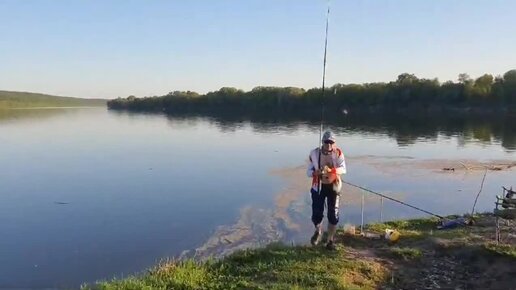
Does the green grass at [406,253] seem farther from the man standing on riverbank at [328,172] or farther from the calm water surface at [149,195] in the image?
the calm water surface at [149,195]

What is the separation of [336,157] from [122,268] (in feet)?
20.2

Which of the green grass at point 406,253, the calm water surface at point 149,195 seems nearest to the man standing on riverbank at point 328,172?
the green grass at point 406,253

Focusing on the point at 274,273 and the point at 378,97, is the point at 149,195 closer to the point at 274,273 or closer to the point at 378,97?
the point at 274,273

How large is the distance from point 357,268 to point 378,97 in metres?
98.4

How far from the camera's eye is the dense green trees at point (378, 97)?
90.6 meters

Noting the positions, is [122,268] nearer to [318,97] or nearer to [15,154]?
[15,154]

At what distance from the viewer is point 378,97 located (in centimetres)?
10275

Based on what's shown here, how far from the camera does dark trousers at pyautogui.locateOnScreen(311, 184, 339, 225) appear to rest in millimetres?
8836

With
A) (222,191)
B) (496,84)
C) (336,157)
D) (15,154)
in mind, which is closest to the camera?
(336,157)

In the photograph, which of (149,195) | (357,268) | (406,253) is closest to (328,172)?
(357,268)

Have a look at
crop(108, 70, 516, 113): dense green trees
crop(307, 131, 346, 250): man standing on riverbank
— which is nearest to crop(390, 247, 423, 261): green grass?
crop(307, 131, 346, 250): man standing on riverbank

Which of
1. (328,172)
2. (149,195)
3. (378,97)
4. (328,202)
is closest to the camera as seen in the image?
(328,172)

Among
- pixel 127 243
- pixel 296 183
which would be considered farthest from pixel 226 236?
pixel 296 183

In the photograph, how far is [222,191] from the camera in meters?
21.1
